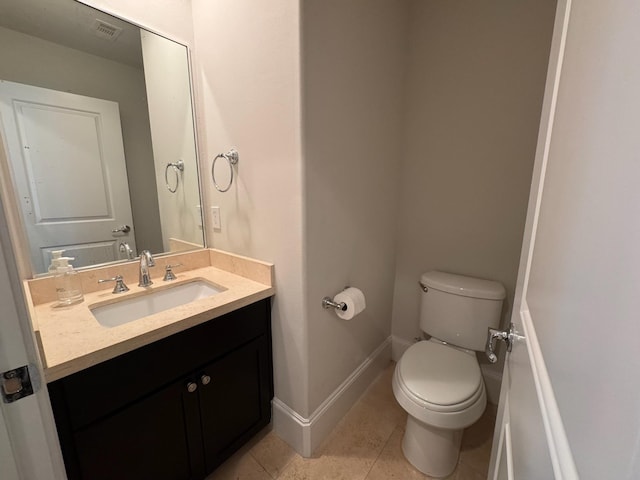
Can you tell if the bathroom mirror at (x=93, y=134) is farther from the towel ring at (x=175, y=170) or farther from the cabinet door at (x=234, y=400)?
the cabinet door at (x=234, y=400)

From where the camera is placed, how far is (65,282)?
1.08 m

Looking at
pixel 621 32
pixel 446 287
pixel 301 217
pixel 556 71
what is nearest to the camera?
pixel 621 32

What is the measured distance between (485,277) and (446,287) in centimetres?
28

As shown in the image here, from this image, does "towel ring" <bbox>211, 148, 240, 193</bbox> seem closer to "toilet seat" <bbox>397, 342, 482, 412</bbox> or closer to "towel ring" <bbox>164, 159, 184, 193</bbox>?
"towel ring" <bbox>164, 159, 184, 193</bbox>

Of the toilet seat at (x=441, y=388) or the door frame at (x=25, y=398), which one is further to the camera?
the toilet seat at (x=441, y=388)

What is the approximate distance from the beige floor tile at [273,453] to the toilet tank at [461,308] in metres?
0.98

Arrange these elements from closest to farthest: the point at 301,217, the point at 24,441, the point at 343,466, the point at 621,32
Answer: the point at 621,32 < the point at 24,441 < the point at 301,217 < the point at 343,466

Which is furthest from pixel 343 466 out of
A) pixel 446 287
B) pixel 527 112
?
pixel 527 112

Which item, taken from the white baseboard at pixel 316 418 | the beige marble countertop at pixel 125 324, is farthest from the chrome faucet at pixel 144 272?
the white baseboard at pixel 316 418

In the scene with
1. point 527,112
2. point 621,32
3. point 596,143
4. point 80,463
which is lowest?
point 80,463

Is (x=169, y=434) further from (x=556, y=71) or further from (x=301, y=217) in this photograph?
(x=556, y=71)

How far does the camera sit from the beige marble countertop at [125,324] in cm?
76

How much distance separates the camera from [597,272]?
32 centimetres

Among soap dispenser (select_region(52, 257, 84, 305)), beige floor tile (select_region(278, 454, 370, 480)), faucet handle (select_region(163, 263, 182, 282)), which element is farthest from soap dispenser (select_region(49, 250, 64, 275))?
beige floor tile (select_region(278, 454, 370, 480))
